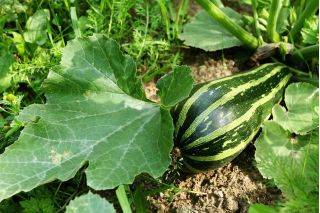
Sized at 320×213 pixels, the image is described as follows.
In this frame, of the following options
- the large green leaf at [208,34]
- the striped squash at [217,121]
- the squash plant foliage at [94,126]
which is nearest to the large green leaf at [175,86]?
the squash plant foliage at [94,126]

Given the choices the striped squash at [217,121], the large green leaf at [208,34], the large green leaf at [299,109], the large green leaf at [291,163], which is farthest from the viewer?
the large green leaf at [208,34]

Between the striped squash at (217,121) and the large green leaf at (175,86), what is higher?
the large green leaf at (175,86)

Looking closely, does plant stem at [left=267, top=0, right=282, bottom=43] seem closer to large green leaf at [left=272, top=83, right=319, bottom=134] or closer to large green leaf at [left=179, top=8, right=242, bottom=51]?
large green leaf at [left=179, top=8, right=242, bottom=51]

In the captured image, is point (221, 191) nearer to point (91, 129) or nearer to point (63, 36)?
point (91, 129)

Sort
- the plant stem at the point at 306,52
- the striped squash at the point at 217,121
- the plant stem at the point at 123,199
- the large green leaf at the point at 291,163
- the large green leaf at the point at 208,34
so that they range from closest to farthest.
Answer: the large green leaf at the point at 291,163 < the plant stem at the point at 123,199 < the striped squash at the point at 217,121 < the plant stem at the point at 306,52 < the large green leaf at the point at 208,34

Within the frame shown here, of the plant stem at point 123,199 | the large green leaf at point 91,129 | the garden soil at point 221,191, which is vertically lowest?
the garden soil at point 221,191

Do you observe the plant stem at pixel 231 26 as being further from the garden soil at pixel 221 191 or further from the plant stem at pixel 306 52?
the garden soil at pixel 221 191

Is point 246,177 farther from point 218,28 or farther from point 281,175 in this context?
point 218,28

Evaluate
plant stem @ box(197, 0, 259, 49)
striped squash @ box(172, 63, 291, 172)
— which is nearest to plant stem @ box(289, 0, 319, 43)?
plant stem @ box(197, 0, 259, 49)
